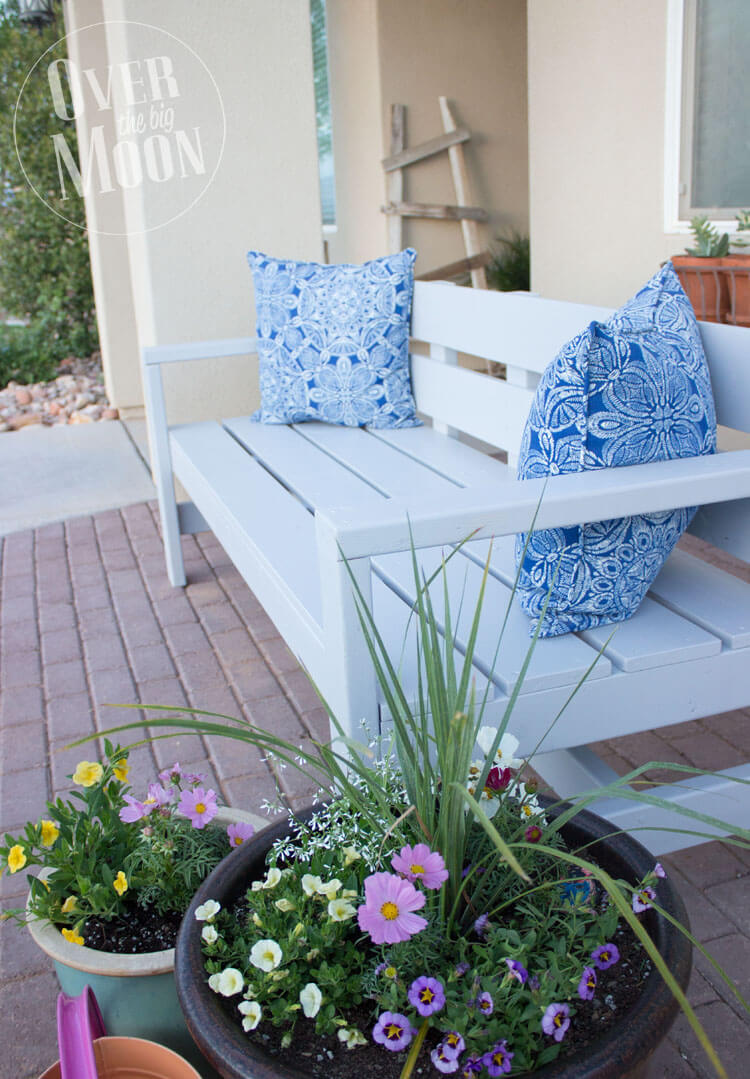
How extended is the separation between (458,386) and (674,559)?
1011mm

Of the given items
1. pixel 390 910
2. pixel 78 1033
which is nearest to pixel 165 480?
pixel 78 1033

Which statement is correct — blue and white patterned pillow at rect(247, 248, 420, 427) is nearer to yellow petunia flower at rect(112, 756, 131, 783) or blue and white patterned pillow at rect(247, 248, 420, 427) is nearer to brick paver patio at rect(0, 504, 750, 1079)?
brick paver patio at rect(0, 504, 750, 1079)

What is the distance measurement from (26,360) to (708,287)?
5280 mm

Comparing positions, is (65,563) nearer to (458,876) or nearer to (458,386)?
(458,386)

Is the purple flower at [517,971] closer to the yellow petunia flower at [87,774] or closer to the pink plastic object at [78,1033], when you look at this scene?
the pink plastic object at [78,1033]

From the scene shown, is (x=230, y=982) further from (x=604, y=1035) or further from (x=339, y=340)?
(x=339, y=340)

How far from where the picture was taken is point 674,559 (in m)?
2.01

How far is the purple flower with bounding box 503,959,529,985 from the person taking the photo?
1.00m

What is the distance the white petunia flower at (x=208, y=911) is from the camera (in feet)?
3.70

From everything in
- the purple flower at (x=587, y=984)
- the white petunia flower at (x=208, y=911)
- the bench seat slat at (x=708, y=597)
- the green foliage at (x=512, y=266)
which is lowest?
the purple flower at (x=587, y=984)

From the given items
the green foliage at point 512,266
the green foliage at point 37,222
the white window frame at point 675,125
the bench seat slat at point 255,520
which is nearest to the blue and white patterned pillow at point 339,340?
the bench seat slat at point 255,520

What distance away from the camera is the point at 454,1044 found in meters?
0.97
